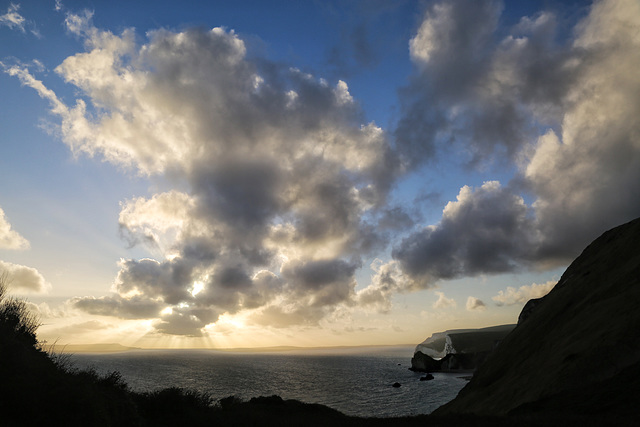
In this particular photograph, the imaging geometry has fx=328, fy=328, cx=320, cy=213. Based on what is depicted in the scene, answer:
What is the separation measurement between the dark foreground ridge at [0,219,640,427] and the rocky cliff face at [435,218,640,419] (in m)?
0.08

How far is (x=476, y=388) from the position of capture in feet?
108

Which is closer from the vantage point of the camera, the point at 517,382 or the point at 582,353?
the point at 582,353

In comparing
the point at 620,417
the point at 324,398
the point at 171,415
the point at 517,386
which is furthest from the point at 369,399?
the point at 620,417

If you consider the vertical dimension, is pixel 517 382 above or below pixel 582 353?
below

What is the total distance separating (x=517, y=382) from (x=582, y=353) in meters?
6.91

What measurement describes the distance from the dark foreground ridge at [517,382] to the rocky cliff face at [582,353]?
0.25 feet

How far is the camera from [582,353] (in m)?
20.6

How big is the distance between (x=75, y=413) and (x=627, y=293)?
32784 mm

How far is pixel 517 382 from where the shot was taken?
25.8m

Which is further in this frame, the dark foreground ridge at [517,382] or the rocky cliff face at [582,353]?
the rocky cliff face at [582,353]

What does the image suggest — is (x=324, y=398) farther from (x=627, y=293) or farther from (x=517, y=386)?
(x=627, y=293)

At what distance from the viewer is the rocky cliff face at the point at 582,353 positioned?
1742 centimetres

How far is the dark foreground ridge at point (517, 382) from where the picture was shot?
463 inches

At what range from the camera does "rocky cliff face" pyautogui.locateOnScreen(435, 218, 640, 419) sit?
17422 millimetres
